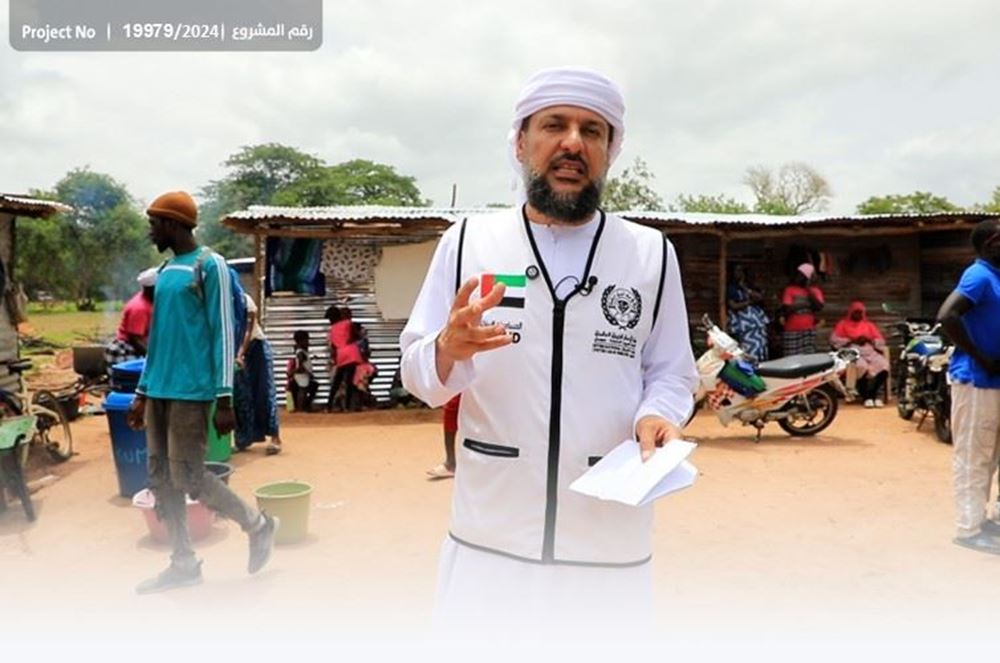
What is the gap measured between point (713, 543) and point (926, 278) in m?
8.38

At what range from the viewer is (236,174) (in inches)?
1339

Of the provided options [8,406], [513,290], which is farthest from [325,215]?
[513,290]

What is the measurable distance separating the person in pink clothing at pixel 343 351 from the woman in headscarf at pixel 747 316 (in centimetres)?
479

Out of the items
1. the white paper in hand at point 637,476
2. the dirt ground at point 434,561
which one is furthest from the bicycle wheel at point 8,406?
the white paper in hand at point 637,476

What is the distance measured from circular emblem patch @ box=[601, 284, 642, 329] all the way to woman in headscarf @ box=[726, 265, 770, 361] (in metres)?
8.27

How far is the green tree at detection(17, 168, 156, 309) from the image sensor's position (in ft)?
81.1

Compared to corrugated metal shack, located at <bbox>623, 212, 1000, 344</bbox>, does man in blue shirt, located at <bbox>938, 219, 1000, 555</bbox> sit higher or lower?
lower

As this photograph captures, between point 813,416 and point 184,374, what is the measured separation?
19.7 feet

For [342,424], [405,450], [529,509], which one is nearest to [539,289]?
[529,509]

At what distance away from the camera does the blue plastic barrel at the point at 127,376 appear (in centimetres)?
488

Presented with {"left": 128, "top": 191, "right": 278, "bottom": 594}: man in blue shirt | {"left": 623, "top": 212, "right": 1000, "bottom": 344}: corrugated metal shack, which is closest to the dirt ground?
{"left": 128, "top": 191, "right": 278, "bottom": 594}: man in blue shirt

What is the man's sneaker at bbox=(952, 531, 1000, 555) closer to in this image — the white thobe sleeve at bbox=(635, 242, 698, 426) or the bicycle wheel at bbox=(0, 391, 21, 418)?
the white thobe sleeve at bbox=(635, 242, 698, 426)

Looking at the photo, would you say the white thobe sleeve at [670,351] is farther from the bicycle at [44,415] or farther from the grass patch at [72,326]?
the grass patch at [72,326]

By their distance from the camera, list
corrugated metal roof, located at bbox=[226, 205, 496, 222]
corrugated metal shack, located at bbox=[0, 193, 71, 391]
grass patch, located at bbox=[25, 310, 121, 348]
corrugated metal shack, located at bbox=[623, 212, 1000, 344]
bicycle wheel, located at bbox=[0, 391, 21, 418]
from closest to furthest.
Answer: bicycle wheel, located at bbox=[0, 391, 21, 418]
corrugated metal shack, located at bbox=[0, 193, 71, 391]
corrugated metal roof, located at bbox=[226, 205, 496, 222]
corrugated metal shack, located at bbox=[623, 212, 1000, 344]
grass patch, located at bbox=[25, 310, 121, 348]
